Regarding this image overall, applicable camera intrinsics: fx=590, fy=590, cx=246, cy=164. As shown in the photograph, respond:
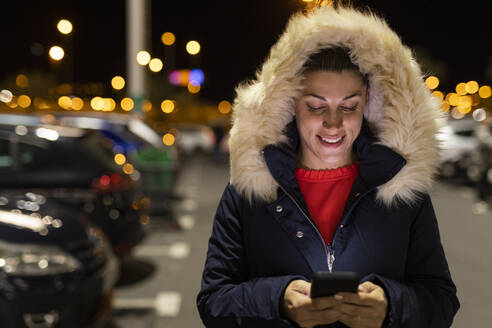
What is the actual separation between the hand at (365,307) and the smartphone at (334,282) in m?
0.04

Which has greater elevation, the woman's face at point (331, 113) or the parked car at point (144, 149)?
the woman's face at point (331, 113)

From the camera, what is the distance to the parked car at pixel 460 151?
55.6ft

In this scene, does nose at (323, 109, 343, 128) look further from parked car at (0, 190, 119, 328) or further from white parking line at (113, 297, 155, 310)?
white parking line at (113, 297, 155, 310)

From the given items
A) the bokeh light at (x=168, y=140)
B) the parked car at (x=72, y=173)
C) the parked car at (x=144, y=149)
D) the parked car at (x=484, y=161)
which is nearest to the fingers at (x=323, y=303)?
the parked car at (x=72, y=173)

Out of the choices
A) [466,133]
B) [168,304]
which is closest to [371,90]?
[168,304]

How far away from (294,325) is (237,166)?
0.52 meters

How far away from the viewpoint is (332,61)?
5.98 ft

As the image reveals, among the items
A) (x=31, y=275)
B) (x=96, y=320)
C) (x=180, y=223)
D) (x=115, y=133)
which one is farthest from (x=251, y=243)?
(x=115, y=133)

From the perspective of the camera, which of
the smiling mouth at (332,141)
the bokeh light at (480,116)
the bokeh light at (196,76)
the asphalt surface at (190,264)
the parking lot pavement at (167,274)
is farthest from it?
the bokeh light at (196,76)

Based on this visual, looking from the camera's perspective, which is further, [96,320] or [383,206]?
[96,320]

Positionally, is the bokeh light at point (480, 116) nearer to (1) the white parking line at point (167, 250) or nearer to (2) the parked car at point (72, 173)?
(1) the white parking line at point (167, 250)

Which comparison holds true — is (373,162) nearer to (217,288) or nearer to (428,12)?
(217,288)

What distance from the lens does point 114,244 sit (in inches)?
235

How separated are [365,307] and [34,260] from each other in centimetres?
274
